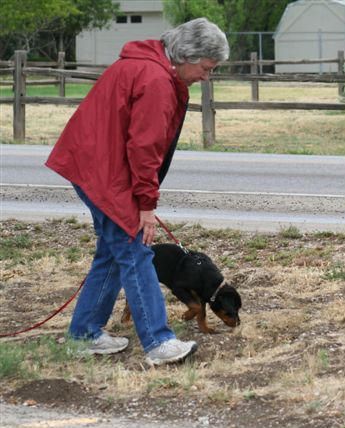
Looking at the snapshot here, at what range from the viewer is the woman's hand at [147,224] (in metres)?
5.05

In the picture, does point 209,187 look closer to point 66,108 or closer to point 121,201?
point 121,201

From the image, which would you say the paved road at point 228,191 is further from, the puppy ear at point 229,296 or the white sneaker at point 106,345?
the white sneaker at point 106,345

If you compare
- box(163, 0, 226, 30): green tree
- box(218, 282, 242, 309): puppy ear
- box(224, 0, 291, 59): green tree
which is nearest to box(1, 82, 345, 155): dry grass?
box(218, 282, 242, 309): puppy ear

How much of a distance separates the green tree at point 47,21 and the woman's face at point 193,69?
122 ft

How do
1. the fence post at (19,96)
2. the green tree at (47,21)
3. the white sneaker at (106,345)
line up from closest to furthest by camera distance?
the white sneaker at (106,345) → the fence post at (19,96) → the green tree at (47,21)

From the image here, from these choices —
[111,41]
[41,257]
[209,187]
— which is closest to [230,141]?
[209,187]

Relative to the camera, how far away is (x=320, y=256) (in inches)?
296

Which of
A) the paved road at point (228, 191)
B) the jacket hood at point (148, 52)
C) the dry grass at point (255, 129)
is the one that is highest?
the jacket hood at point (148, 52)

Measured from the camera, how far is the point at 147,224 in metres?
5.08

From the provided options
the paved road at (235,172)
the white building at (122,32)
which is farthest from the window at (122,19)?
the paved road at (235,172)

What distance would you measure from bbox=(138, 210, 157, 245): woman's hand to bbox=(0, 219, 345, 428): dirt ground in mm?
652

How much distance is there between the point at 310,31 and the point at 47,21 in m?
13.0

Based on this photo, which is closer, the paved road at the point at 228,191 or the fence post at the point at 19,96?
the paved road at the point at 228,191

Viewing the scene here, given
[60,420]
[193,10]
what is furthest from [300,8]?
[60,420]
